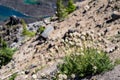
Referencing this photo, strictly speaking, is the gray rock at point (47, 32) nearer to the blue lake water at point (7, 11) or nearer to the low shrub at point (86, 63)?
the low shrub at point (86, 63)

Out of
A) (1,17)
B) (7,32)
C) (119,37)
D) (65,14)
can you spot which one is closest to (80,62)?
(119,37)

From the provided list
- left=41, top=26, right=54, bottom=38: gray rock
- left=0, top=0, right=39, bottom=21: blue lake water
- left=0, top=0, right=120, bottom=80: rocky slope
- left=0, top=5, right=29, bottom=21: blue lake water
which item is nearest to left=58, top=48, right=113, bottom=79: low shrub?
left=0, top=0, right=120, bottom=80: rocky slope

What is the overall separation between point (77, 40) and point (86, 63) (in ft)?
3.12

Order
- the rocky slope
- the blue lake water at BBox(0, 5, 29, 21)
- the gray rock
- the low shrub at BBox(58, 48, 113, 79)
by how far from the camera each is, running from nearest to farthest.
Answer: the low shrub at BBox(58, 48, 113, 79) < the rocky slope < the gray rock < the blue lake water at BBox(0, 5, 29, 21)

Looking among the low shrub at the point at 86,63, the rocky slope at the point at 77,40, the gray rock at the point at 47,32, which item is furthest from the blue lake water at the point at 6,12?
the low shrub at the point at 86,63

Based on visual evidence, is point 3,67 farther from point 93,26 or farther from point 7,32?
point 7,32

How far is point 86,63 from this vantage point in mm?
14766

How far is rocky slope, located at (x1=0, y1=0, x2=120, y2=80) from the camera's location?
52.6 feet

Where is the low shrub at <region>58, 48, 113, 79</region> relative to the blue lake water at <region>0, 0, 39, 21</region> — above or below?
above

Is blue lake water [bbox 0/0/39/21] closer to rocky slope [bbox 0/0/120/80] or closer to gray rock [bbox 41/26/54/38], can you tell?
rocky slope [bbox 0/0/120/80]

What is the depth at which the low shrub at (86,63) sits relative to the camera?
1462 cm

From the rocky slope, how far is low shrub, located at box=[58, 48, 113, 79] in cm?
30

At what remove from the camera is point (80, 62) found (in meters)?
15.0

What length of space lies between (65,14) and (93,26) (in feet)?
34.5
